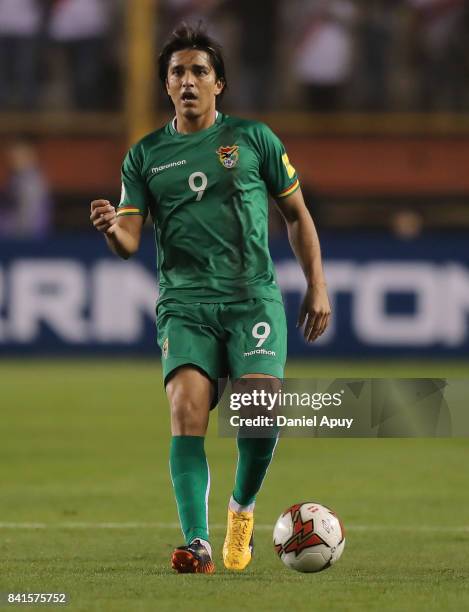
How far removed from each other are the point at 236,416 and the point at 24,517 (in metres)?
2.06

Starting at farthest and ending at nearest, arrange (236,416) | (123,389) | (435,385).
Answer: (123,389), (435,385), (236,416)

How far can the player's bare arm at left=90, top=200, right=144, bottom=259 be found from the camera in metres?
6.18

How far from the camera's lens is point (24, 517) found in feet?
26.2

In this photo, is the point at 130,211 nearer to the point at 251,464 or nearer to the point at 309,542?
the point at 251,464

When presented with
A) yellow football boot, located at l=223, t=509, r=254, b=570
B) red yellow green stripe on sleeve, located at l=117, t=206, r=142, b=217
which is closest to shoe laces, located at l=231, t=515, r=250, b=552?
yellow football boot, located at l=223, t=509, r=254, b=570

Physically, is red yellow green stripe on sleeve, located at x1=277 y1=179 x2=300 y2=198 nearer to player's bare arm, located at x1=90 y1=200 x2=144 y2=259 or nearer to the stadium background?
player's bare arm, located at x1=90 y1=200 x2=144 y2=259

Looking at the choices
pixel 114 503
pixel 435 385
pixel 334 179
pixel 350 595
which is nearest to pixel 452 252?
pixel 334 179

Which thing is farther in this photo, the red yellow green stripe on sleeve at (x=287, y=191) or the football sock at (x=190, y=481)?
the red yellow green stripe on sleeve at (x=287, y=191)

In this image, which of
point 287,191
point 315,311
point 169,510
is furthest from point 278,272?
point 315,311

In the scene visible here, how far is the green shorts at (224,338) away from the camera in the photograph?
249 inches

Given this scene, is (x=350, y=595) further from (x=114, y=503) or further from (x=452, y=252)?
(x=452, y=252)

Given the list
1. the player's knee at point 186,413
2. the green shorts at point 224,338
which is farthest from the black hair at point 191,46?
the player's knee at point 186,413

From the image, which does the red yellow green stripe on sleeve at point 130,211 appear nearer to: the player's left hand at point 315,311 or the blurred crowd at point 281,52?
the player's left hand at point 315,311

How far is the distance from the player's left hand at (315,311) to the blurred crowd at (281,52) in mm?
16216
